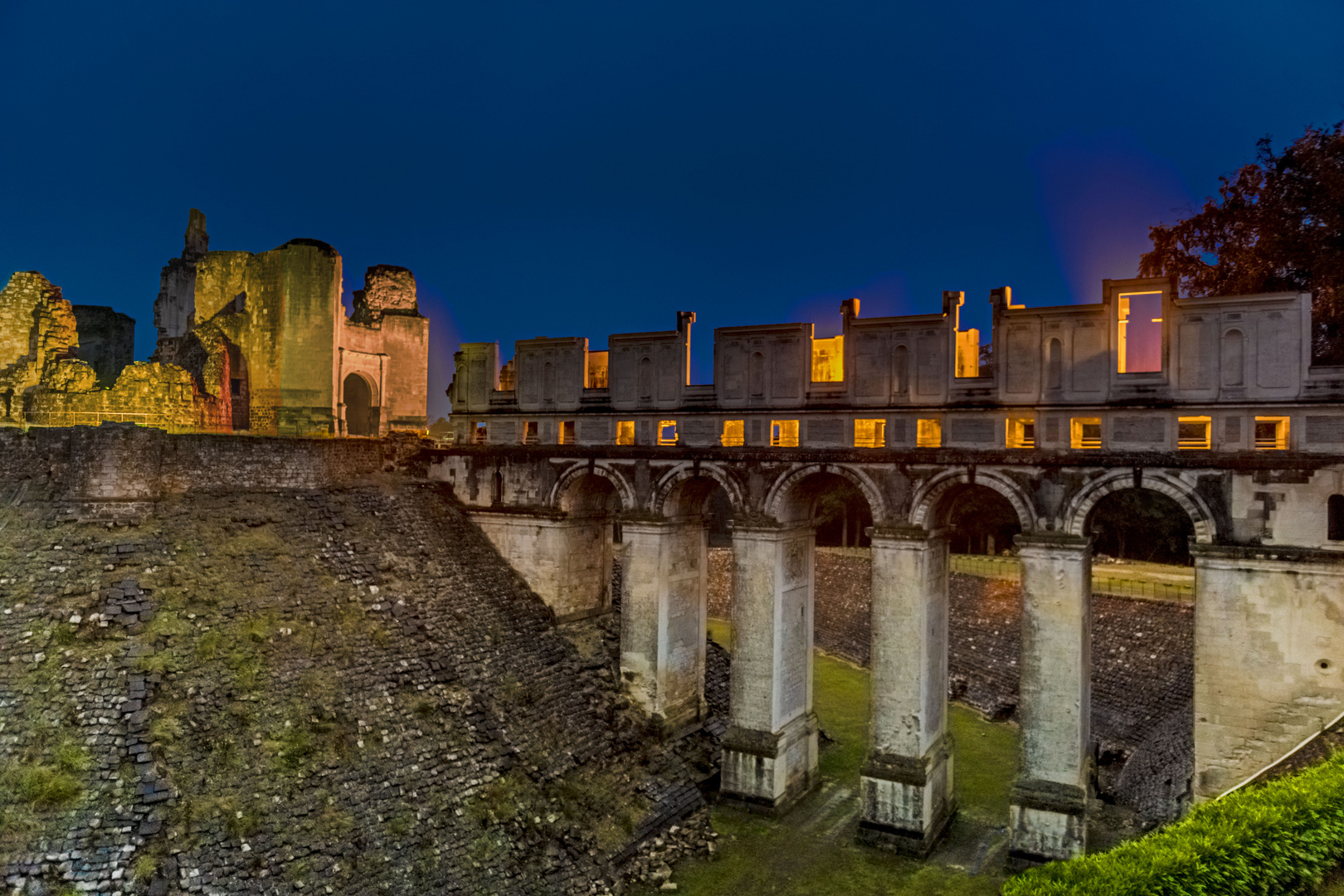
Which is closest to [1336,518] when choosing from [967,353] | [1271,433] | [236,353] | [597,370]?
[1271,433]

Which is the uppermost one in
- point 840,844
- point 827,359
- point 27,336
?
point 27,336

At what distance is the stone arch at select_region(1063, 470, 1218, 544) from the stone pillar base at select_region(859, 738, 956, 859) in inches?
274

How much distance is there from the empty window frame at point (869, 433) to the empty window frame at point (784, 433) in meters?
1.71

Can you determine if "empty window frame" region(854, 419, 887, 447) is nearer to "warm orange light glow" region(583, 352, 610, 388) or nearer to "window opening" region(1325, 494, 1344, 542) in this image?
"warm orange light glow" region(583, 352, 610, 388)

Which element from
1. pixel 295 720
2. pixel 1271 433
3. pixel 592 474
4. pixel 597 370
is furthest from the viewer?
pixel 597 370

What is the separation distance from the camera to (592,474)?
2562 centimetres

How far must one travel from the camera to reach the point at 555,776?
19594mm

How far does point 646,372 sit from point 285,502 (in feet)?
37.3

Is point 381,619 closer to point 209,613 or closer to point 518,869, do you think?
point 209,613

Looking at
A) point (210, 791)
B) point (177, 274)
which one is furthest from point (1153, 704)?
point (177, 274)

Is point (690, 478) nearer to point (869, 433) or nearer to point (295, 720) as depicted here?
point (869, 433)

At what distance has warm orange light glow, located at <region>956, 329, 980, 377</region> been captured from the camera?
21.9 m

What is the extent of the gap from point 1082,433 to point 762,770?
12.0 meters

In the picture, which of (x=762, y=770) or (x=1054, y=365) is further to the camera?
(x=762, y=770)
